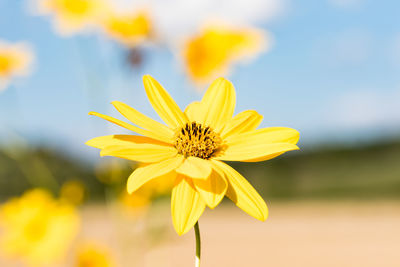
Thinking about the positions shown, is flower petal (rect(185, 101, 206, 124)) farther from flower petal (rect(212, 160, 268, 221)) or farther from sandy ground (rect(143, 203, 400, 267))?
sandy ground (rect(143, 203, 400, 267))

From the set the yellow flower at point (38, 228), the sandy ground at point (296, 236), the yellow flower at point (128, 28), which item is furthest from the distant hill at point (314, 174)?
the yellow flower at point (128, 28)

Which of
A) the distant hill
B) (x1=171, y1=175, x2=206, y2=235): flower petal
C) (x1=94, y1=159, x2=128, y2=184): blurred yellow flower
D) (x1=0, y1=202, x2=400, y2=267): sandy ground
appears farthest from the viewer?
the distant hill

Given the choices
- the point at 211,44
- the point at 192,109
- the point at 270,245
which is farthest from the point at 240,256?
the point at 192,109

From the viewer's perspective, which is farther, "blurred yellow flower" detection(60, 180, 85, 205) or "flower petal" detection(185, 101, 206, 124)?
"blurred yellow flower" detection(60, 180, 85, 205)

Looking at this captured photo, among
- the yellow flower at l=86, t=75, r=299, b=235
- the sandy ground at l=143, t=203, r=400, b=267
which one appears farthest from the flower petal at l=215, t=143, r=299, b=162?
the sandy ground at l=143, t=203, r=400, b=267

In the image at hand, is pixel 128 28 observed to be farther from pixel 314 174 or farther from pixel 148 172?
pixel 314 174

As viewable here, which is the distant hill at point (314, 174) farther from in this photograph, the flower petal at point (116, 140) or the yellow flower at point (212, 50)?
the flower petal at point (116, 140)

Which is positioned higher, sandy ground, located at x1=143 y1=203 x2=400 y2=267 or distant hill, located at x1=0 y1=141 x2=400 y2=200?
distant hill, located at x1=0 y1=141 x2=400 y2=200
